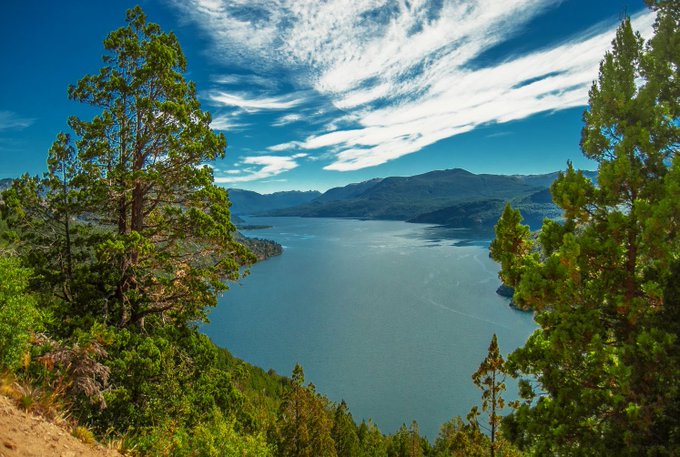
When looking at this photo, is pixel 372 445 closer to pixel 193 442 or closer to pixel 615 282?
pixel 193 442

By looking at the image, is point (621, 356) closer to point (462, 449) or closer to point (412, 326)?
point (462, 449)

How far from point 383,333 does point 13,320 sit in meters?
97.7

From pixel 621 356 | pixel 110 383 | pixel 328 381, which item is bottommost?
pixel 328 381

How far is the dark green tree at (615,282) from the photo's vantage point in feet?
29.3

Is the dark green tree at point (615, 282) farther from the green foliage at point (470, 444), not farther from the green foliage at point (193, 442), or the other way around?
the green foliage at point (470, 444)

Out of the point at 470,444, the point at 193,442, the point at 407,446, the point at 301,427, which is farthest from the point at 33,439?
the point at 407,446

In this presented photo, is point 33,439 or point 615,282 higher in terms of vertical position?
point 615,282

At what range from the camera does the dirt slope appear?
25.1ft

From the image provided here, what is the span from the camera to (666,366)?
859 cm

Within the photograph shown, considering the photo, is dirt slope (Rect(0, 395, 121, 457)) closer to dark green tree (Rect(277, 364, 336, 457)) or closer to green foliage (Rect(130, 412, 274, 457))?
green foliage (Rect(130, 412, 274, 457))

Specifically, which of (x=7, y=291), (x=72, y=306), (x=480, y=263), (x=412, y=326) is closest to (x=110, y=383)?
(x=72, y=306)

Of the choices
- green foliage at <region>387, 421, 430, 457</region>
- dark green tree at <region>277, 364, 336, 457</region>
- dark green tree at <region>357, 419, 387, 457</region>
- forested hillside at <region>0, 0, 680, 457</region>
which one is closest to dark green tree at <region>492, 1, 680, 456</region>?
forested hillside at <region>0, 0, 680, 457</region>

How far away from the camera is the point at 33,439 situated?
26.8 feet

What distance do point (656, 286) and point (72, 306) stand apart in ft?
59.8
